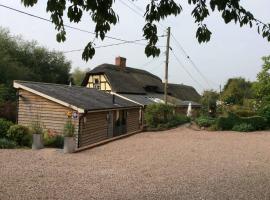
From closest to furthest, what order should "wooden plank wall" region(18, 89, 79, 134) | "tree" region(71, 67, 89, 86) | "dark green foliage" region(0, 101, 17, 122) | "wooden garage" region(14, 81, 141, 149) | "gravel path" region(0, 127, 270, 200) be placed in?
"gravel path" region(0, 127, 270, 200)
"wooden garage" region(14, 81, 141, 149)
"wooden plank wall" region(18, 89, 79, 134)
"dark green foliage" region(0, 101, 17, 122)
"tree" region(71, 67, 89, 86)

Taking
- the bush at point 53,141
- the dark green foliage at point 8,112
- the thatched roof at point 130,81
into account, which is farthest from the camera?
the thatched roof at point 130,81

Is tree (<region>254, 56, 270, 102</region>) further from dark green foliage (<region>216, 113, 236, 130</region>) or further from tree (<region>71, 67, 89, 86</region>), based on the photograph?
tree (<region>71, 67, 89, 86</region>)

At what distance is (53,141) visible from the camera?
18.2 m

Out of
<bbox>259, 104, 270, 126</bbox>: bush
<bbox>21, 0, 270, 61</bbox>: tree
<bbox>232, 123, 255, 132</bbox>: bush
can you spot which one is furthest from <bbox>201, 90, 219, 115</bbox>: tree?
<bbox>21, 0, 270, 61</bbox>: tree

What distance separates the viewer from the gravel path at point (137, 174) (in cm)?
835

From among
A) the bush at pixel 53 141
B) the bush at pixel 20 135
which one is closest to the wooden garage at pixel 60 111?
the bush at pixel 53 141

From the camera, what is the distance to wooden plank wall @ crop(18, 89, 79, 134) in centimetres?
2058

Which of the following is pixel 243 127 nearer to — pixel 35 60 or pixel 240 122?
pixel 240 122

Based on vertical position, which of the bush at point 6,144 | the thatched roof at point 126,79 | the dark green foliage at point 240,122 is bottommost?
the bush at point 6,144

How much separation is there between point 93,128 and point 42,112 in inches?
118

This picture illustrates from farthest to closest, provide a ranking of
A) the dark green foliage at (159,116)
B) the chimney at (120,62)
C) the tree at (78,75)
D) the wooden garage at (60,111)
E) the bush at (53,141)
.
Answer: the tree at (78,75)
the chimney at (120,62)
the dark green foliage at (159,116)
the wooden garage at (60,111)
the bush at (53,141)

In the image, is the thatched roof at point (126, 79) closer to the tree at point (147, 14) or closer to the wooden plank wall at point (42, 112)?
the wooden plank wall at point (42, 112)

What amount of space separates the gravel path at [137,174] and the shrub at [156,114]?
1202cm

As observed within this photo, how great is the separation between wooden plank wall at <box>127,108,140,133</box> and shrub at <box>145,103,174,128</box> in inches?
54.6
